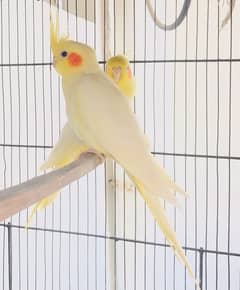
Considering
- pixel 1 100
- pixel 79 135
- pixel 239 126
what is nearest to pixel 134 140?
pixel 79 135

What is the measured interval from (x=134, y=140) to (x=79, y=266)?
1.12 metres

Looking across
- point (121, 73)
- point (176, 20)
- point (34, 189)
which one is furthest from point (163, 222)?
point (176, 20)

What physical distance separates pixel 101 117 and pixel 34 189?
17.7 inches

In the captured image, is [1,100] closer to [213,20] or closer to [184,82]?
[184,82]

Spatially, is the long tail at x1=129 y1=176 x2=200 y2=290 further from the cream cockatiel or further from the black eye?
the black eye

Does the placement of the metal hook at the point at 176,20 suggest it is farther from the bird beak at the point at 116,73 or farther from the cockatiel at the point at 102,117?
the cockatiel at the point at 102,117

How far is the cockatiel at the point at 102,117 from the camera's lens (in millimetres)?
1062

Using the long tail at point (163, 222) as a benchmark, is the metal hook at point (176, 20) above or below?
above

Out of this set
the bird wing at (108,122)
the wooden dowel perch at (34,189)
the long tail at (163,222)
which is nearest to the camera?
the wooden dowel perch at (34,189)

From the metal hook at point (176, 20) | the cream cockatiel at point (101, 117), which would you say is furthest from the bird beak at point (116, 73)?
the metal hook at point (176, 20)

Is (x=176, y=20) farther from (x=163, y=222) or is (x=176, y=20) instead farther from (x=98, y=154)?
(x=163, y=222)

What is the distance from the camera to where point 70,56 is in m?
1.16

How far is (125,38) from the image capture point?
6.31 feet

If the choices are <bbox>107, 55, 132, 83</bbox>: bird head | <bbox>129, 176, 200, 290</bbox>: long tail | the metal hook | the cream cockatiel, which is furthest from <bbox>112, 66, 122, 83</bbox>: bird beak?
the metal hook
